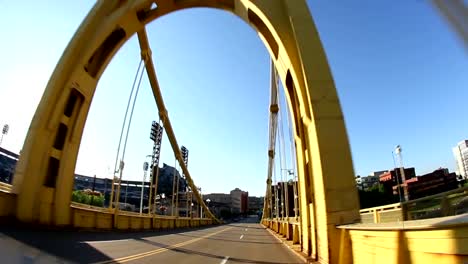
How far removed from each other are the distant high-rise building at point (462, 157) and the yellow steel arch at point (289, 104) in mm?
12956

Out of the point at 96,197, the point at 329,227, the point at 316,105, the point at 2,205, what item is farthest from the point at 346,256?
the point at 96,197

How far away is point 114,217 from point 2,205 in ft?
27.3

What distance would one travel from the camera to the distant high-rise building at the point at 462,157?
20.4 metres

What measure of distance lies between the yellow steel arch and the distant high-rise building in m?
13.0

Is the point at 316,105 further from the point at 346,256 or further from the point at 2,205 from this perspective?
the point at 2,205

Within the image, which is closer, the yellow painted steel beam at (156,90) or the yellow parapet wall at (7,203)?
the yellow parapet wall at (7,203)

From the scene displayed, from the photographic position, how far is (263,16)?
49.1 ft

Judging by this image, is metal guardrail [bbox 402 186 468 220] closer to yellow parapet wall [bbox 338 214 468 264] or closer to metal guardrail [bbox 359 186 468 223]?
metal guardrail [bbox 359 186 468 223]

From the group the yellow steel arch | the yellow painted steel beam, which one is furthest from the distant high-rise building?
the yellow painted steel beam

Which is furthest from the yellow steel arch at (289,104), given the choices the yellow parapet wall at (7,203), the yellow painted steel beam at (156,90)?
the yellow painted steel beam at (156,90)

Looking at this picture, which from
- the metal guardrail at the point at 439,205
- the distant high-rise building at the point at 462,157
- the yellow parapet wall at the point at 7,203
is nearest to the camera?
the metal guardrail at the point at 439,205

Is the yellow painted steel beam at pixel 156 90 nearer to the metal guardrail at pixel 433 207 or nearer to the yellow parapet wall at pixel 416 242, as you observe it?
the metal guardrail at pixel 433 207

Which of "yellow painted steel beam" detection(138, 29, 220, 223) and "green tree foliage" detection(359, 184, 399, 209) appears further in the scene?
"green tree foliage" detection(359, 184, 399, 209)

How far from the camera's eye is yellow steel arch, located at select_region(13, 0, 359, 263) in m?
10.3
